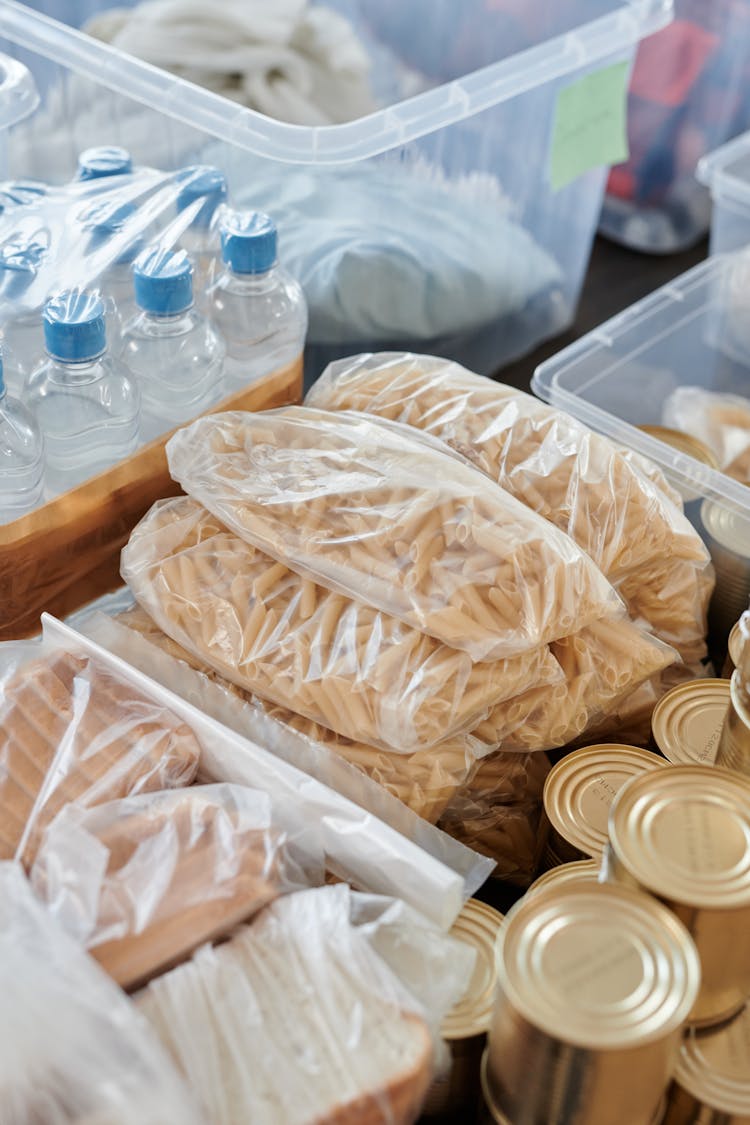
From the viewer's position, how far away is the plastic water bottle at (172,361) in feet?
2.54

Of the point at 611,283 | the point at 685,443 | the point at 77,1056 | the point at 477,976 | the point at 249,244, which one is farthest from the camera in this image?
the point at 611,283

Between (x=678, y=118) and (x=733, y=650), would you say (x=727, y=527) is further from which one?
(x=678, y=118)

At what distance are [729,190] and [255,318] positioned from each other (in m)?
0.53

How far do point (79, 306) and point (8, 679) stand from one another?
218 millimetres

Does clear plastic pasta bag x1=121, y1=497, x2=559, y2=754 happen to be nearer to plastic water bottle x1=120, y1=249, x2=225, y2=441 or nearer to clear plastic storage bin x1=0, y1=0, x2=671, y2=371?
plastic water bottle x1=120, y1=249, x2=225, y2=441

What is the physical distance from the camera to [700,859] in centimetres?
52

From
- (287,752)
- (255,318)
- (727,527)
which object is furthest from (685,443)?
(287,752)

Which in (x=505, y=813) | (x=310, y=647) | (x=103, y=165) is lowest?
(x=505, y=813)

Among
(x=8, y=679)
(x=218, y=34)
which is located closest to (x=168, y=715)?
(x=8, y=679)

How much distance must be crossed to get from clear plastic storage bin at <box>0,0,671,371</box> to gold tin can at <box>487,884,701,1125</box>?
61cm

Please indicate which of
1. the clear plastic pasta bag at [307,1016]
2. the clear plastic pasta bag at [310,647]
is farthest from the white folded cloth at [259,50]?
the clear plastic pasta bag at [307,1016]

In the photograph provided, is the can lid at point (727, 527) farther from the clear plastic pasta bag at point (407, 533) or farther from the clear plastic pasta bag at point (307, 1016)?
the clear plastic pasta bag at point (307, 1016)

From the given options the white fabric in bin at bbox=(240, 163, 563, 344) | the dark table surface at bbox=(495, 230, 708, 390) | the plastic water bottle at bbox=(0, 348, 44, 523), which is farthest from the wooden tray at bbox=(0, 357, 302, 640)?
the dark table surface at bbox=(495, 230, 708, 390)

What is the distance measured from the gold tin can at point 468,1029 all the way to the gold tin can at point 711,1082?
3.3 inches
